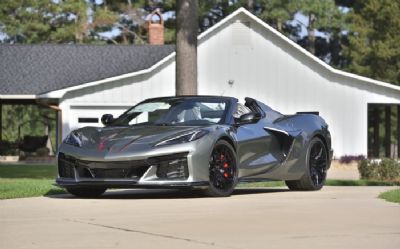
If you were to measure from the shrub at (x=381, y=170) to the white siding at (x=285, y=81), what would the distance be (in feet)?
47.4

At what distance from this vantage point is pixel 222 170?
11.0m

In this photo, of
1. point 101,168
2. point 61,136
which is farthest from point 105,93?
point 101,168

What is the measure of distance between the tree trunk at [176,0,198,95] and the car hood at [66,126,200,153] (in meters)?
6.77

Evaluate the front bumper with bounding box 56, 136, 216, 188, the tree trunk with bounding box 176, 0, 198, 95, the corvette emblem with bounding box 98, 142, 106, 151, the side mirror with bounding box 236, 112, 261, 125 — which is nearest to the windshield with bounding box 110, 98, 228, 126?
the side mirror with bounding box 236, 112, 261, 125

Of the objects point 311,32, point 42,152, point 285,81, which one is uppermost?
point 311,32

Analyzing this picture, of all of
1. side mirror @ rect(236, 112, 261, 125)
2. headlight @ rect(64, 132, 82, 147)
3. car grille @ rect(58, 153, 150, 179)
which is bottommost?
car grille @ rect(58, 153, 150, 179)

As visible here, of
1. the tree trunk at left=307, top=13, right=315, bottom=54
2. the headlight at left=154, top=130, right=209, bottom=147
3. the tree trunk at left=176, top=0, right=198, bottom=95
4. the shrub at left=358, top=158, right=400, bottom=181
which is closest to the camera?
the headlight at left=154, top=130, right=209, bottom=147

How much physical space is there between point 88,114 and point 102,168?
889 inches

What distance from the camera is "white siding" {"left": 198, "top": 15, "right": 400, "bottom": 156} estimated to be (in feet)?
112

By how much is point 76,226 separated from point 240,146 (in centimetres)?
389

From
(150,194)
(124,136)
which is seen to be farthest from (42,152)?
(124,136)

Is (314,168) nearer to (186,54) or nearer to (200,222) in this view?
(200,222)

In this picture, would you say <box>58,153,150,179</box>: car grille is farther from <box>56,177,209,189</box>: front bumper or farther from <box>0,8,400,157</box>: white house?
<box>0,8,400,157</box>: white house

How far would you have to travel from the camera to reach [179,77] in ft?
58.9
